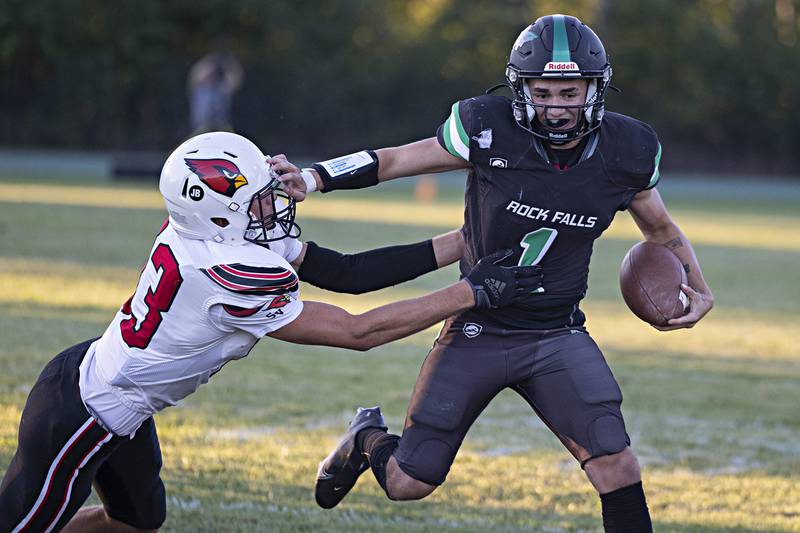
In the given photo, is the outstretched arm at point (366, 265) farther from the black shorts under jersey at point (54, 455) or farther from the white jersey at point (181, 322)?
the black shorts under jersey at point (54, 455)

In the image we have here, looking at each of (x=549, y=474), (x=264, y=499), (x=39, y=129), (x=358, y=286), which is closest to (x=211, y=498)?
(x=264, y=499)

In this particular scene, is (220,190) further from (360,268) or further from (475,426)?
(475,426)

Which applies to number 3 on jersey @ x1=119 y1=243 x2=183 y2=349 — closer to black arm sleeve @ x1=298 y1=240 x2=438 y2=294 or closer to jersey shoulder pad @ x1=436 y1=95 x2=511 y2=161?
black arm sleeve @ x1=298 y1=240 x2=438 y2=294

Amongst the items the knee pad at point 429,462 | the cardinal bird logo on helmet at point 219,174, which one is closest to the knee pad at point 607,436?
the knee pad at point 429,462

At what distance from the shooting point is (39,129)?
1119 inches

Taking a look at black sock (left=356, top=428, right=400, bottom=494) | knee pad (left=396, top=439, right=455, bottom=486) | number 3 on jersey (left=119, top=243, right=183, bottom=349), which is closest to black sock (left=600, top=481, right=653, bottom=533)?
Result: knee pad (left=396, top=439, right=455, bottom=486)

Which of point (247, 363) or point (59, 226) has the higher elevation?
point (247, 363)

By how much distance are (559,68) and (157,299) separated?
1.53 metres

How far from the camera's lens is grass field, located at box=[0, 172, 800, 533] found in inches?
191

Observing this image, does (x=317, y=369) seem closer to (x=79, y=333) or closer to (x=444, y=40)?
(x=79, y=333)

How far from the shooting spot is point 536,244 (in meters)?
4.17

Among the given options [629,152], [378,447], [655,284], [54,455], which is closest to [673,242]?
[655,284]

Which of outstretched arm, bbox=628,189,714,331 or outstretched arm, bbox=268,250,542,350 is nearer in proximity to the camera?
outstretched arm, bbox=268,250,542,350

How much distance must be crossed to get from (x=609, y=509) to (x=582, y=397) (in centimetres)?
39
